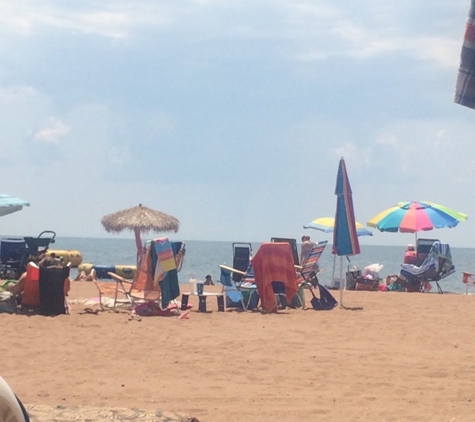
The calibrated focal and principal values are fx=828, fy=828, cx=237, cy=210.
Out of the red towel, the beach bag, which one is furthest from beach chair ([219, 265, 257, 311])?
the beach bag

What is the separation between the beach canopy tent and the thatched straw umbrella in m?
4.58

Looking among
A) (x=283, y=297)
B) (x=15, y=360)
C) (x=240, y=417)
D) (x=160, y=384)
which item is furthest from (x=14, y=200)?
(x=240, y=417)

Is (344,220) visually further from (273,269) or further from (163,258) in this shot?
(163,258)

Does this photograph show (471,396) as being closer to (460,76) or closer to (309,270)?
(460,76)

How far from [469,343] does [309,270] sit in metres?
3.59

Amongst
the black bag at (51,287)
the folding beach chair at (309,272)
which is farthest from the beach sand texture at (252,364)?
the folding beach chair at (309,272)

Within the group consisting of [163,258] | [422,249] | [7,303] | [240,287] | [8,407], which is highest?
[422,249]

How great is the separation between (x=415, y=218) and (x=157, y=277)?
758cm

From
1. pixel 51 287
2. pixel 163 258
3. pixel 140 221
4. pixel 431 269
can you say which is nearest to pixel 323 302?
pixel 163 258

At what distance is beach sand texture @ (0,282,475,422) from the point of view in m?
5.44

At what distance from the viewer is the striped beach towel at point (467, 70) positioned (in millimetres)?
2719

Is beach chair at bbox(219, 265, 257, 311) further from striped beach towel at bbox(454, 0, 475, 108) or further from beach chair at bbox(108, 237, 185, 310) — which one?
striped beach towel at bbox(454, 0, 475, 108)

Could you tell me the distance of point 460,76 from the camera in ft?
9.99

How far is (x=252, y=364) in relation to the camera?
6.85m
